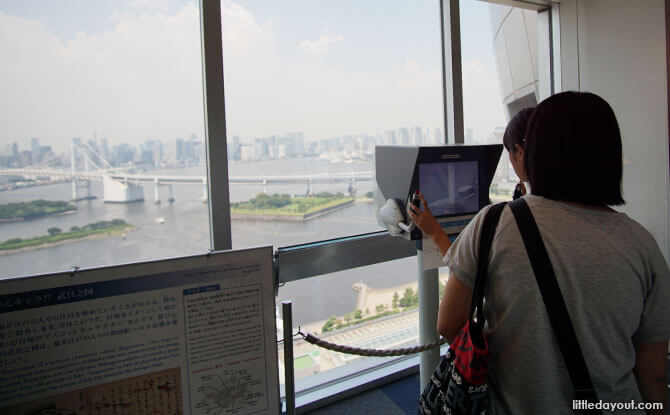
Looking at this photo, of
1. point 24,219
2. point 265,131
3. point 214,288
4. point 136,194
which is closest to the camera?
point 214,288

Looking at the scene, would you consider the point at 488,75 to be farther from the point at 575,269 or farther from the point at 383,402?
the point at 575,269

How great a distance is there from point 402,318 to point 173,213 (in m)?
1.98

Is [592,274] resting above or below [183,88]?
below

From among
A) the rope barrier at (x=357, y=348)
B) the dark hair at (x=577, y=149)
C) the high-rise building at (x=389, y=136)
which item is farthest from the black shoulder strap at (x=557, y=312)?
the high-rise building at (x=389, y=136)

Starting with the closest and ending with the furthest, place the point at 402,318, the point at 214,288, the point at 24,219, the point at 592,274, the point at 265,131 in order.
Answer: the point at 592,274 → the point at 214,288 → the point at 24,219 → the point at 265,131 → the point at 402,318

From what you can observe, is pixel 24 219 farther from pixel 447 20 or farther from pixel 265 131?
pixel 447 20

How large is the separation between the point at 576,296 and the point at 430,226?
735mm

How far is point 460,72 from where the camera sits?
3.05m

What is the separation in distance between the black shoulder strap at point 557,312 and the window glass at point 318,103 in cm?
166

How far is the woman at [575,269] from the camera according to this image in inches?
39.0

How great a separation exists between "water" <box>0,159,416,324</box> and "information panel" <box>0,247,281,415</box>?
23 cm

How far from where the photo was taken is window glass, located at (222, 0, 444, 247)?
2348 mm

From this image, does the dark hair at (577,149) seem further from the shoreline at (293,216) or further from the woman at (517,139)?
the shoreline at (293,216)

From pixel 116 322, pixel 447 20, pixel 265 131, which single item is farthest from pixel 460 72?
pixel 116 322
